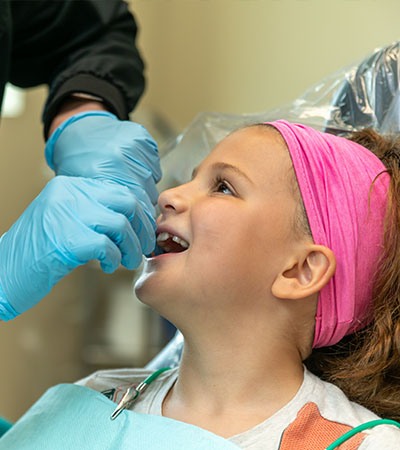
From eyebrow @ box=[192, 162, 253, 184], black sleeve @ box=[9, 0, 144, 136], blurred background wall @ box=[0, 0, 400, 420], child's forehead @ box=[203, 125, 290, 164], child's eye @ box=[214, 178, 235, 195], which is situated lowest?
blurred background wall @ box=[0, 0, 400, 420]

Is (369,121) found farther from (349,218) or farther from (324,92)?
(349,218)

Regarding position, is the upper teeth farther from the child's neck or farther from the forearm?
the forearm

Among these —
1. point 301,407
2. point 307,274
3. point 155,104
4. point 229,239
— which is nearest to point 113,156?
point 229,239

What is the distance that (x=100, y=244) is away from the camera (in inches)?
39.7

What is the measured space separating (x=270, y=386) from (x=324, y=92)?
0.59 m

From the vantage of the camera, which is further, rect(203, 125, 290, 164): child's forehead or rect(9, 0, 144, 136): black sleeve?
rect(9, 0, 144, 136): black sleeve

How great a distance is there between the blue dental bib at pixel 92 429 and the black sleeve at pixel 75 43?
25.2 inches

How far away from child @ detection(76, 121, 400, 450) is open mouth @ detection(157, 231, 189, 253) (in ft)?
0.05

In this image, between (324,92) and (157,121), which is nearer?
(324,92)

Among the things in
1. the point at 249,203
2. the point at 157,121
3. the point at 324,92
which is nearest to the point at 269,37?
the point at 157,121

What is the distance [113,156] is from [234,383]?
405 mm

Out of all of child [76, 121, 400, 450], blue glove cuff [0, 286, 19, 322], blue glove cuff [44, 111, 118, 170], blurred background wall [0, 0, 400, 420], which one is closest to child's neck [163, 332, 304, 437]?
child [76, 121, 400, 450]

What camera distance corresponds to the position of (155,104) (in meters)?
3.26

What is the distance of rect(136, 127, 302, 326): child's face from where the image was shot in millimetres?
1067
